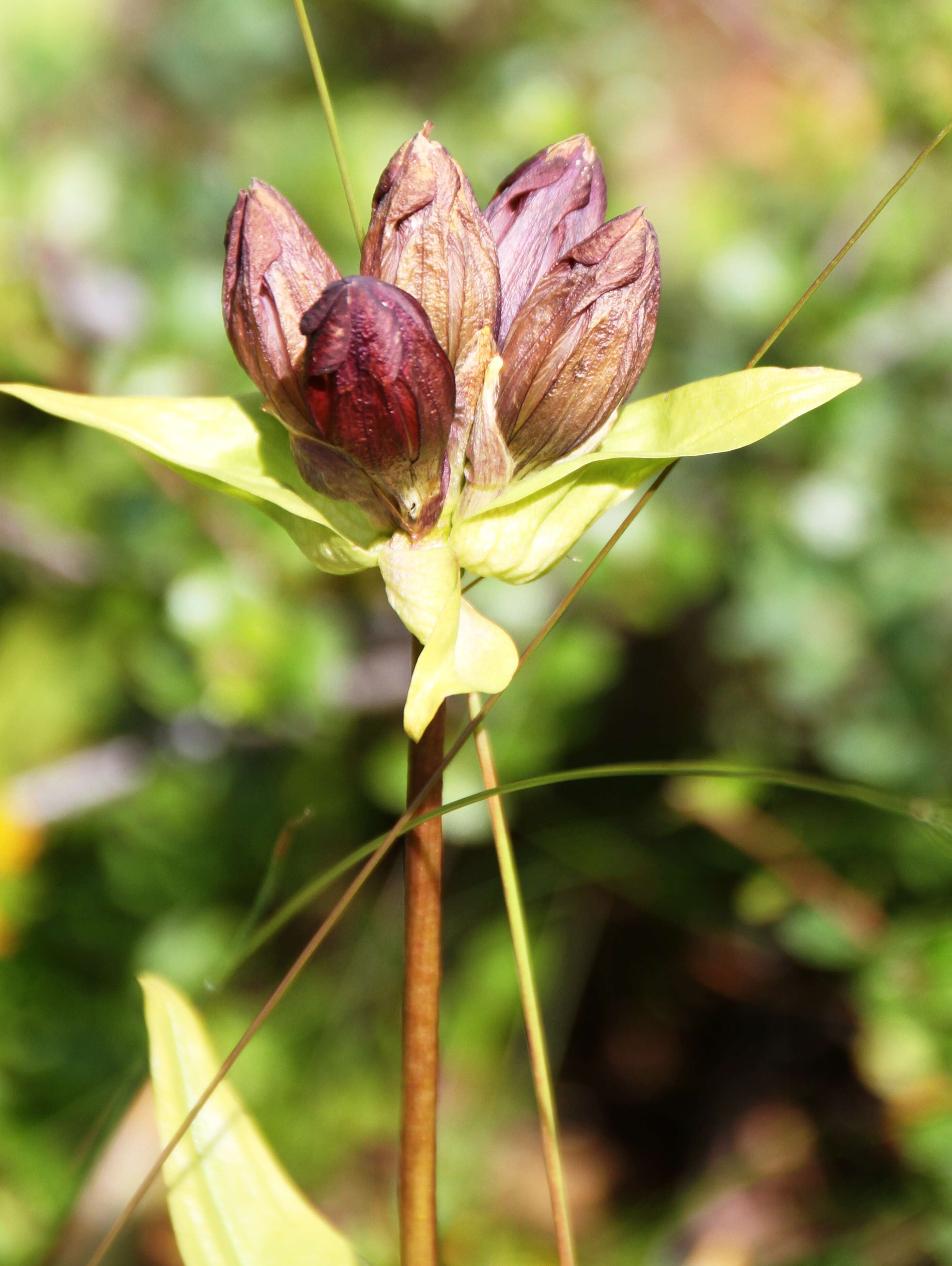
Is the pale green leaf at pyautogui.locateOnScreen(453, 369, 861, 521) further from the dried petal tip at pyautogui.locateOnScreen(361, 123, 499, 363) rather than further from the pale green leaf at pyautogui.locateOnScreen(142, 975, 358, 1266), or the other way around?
the pale green leaf at pyautogui.locateOnScreen(142, 975, 358, 1266)

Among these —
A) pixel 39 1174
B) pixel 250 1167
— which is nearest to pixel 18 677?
pixel 39 1174

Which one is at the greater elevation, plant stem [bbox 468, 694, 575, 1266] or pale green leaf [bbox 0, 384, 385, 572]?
pale green leaf [bbox 0, 384, 385, 572]

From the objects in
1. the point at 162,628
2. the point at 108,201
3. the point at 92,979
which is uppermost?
the point at 108,201

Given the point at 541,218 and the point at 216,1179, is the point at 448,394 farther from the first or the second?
the point at 216,1179

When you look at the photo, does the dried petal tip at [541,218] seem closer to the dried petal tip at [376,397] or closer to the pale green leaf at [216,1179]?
the dried petal tip at [376,397]

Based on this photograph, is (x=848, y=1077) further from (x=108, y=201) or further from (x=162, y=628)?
(x=108, y=201)

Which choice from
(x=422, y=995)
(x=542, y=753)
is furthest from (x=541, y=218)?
(x=542, y=753)

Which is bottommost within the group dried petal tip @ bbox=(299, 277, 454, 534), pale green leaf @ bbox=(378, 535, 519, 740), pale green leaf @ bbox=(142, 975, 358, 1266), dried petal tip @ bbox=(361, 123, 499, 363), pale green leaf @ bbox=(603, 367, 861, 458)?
pale green leaf @ bbox=(142, 975, 358, 1266)

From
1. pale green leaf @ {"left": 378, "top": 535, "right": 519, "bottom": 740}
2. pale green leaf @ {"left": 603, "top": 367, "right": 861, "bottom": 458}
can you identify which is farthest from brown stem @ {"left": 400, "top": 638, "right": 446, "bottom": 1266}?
pale green leaf @ {"left": 603, "top": 367, "right": 861, "bottom": 458}
